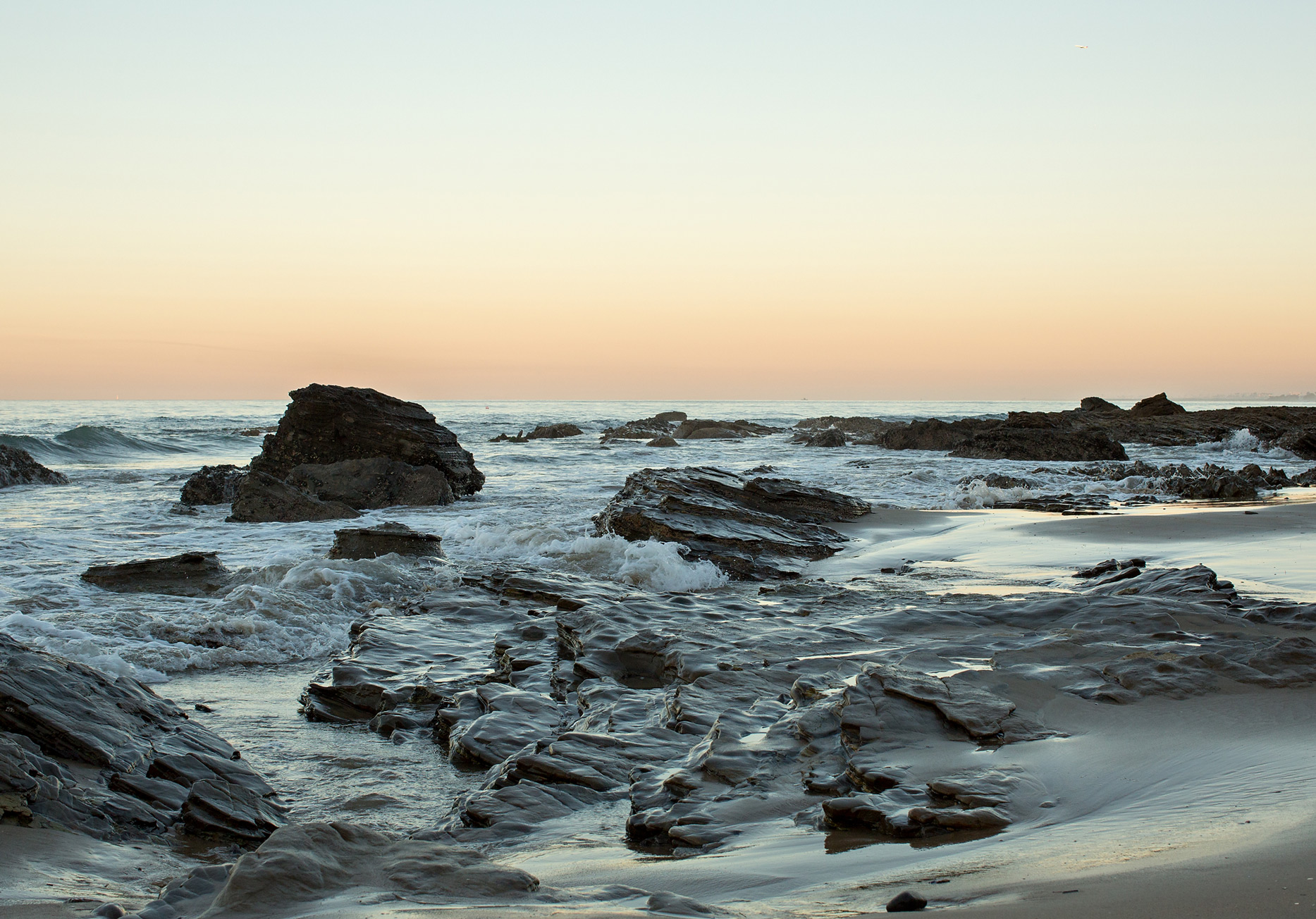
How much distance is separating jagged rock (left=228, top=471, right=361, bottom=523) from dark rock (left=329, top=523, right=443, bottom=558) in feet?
11.8

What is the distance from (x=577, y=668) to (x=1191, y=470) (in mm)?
15203

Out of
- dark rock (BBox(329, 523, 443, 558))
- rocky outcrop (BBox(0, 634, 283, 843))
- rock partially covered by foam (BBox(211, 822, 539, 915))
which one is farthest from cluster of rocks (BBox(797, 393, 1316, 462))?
rock partially covered by foam (BBox(211, 822, 539, 915))

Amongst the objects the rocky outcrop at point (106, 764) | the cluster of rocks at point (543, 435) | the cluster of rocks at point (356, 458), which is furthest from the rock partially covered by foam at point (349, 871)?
the cluster of rocks at point (543, 435)

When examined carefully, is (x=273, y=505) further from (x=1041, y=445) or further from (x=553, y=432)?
(x=553, y=432)

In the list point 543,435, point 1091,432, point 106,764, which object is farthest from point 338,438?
point 543,435

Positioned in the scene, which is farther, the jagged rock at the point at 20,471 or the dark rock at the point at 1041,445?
the dark rock at the point at 1041,445

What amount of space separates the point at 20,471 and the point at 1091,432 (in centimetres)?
2522

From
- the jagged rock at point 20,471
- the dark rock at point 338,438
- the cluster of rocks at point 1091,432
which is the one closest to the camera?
the dark rock at point 338,438

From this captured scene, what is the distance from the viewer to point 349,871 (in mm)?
2383

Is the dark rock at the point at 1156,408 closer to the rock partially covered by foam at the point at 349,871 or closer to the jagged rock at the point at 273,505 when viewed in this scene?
the jagged rock at the point at 273,505

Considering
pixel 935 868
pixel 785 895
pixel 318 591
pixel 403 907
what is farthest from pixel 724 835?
pixel 318 591

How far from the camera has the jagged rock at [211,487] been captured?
14.5 m

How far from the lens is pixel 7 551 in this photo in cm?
955

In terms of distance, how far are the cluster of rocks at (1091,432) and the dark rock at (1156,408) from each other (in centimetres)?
3
